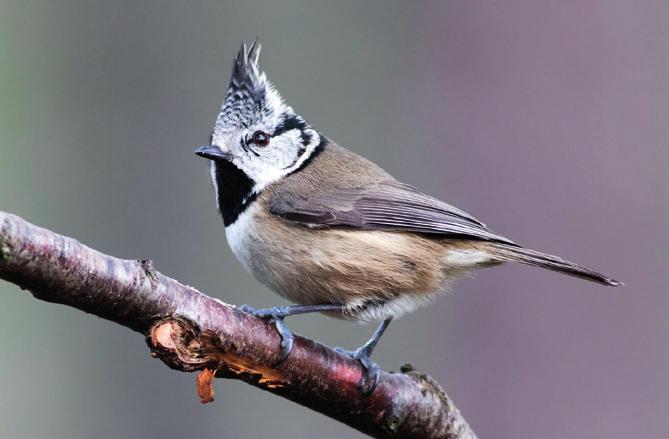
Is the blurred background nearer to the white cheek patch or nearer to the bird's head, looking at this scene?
the white cheek patch

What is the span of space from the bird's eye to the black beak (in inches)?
6.7

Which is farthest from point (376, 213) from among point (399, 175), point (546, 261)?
point (399, 175)

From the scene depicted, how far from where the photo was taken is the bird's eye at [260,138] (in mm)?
4434

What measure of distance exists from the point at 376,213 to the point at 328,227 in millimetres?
267

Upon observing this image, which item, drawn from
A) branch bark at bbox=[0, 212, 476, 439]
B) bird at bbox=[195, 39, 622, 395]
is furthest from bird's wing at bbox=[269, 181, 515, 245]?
branch bark at bbox=[0, 212, 476, 439]

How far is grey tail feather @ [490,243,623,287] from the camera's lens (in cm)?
387

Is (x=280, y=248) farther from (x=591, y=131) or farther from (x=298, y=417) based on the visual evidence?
(x=298, y=417)

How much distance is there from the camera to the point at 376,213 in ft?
14.0

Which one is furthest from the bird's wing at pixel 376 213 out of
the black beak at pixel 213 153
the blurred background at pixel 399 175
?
the blurred background at pixel 399 175

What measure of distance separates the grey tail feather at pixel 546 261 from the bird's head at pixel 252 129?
1.11 m

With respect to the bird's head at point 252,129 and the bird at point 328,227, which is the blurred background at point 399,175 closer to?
the bird at point 328,227

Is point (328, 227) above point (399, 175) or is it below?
below

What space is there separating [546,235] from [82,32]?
4144 millimetres

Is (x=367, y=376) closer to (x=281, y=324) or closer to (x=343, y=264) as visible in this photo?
(x=281, y=324)
